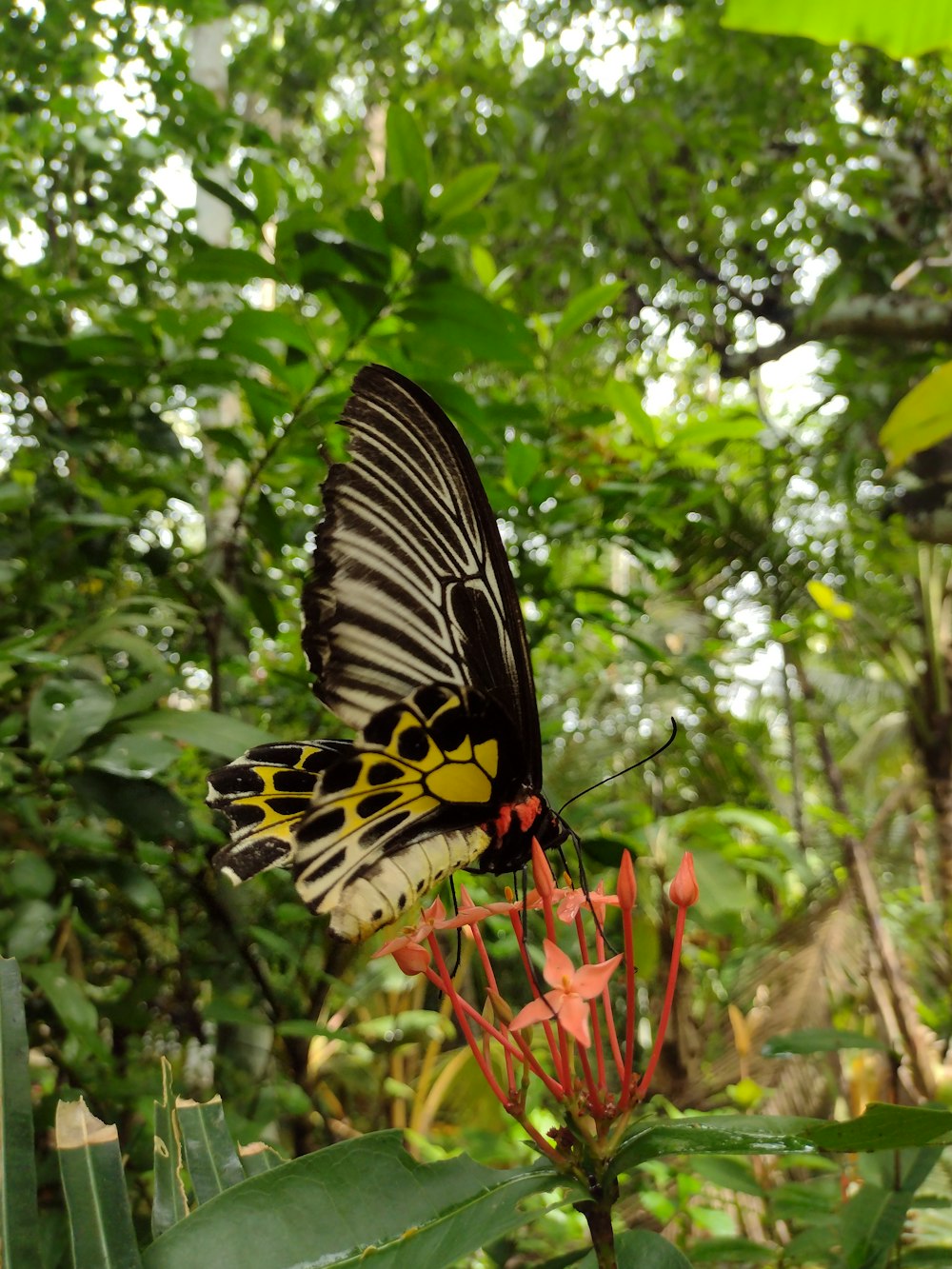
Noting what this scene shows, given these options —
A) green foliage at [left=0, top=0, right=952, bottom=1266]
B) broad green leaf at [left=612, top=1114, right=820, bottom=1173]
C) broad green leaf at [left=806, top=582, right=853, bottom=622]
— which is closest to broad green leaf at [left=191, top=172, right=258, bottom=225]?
green foliage at [left=0, top=0, right=952, bottom=1266]

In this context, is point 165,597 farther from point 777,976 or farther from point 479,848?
point 777,976

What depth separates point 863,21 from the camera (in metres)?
0.99

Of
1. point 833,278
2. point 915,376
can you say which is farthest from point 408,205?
point 915,376

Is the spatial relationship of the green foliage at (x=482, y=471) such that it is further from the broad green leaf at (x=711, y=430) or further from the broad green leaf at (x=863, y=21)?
the broad green leaf at (x=863, y=21)

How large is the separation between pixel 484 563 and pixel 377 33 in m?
2.75

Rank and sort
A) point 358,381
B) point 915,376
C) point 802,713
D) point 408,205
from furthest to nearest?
point 802,713 → point 915,376 → point 408,205 → point 358,381

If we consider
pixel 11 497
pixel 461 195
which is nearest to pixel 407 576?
pixel 461 195

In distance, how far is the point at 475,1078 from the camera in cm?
268

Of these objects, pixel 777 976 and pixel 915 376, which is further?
pixel 915 376

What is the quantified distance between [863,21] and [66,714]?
1.20m

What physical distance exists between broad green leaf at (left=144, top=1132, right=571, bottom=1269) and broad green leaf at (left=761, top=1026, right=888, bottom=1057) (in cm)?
37

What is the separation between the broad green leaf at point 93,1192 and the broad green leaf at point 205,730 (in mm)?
371

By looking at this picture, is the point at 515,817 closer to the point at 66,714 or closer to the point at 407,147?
the point at 66,714

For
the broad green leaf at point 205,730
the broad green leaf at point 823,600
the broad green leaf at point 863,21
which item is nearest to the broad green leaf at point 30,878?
the broad green leaf at point 205,730
